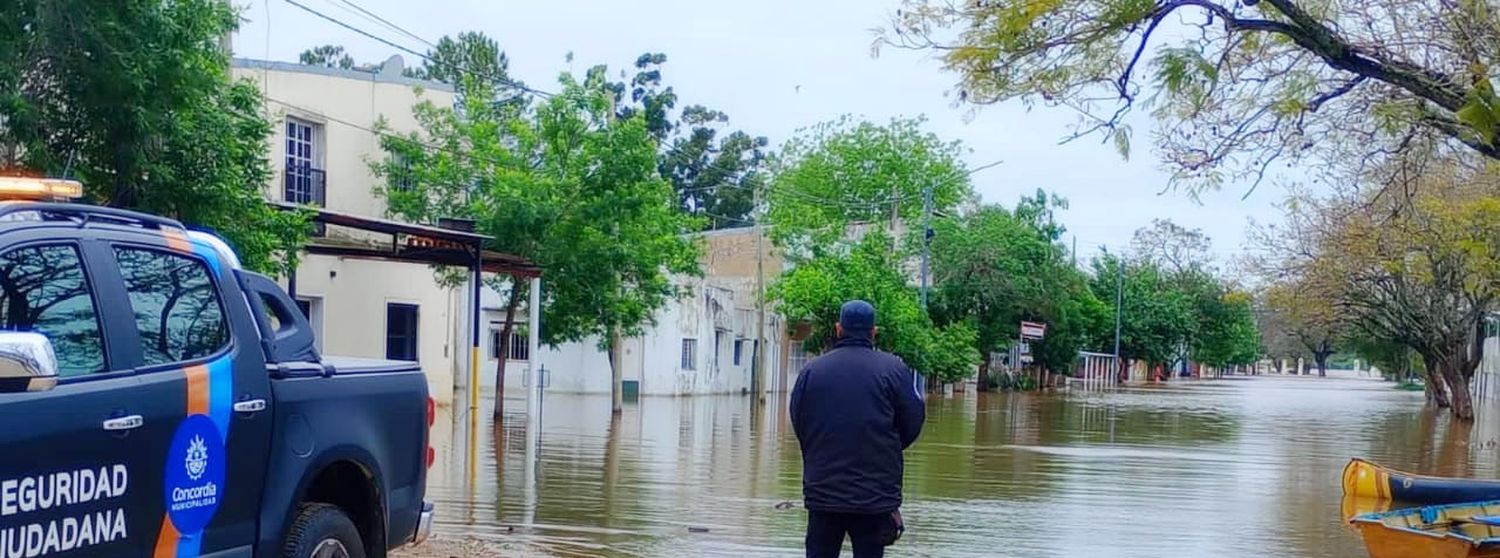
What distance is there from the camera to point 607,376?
144ft

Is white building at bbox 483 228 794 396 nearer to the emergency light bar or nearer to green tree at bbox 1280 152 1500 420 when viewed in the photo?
green tree at bbox 1280 152 1500 420

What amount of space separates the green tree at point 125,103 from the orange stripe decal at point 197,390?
5.82 m

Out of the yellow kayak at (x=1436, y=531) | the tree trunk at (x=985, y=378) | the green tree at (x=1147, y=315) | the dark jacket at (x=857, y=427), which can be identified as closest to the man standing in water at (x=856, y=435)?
the dark jacket at (x=857, y=427)

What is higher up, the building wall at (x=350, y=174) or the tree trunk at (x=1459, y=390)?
the building wall at (x=350, y=174)

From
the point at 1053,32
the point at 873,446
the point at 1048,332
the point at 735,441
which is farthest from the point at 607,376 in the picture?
the point at 873,446

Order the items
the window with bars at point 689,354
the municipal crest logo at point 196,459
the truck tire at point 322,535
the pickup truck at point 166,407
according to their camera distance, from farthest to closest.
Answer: the window with bars at point 689,354 → the truck tire at point 322,535 → the municipal crest logo at point 196,459 → the pickup truck at point 166,407

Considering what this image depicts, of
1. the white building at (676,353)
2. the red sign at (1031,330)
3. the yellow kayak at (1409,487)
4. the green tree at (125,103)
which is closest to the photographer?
the green tree at (125,103)

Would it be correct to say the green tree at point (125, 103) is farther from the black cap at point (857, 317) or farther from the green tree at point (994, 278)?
the green tree at point (994, 278)

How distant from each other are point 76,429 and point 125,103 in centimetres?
693

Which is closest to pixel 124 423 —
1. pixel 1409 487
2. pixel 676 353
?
pixel 1409 487

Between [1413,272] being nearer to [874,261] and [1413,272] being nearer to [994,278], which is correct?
[874,261]

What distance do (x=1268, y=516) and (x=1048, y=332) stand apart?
51.4 meters

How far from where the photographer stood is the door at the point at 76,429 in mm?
4910

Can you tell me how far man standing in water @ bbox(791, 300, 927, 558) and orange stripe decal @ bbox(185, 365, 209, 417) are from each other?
3.00 meters
